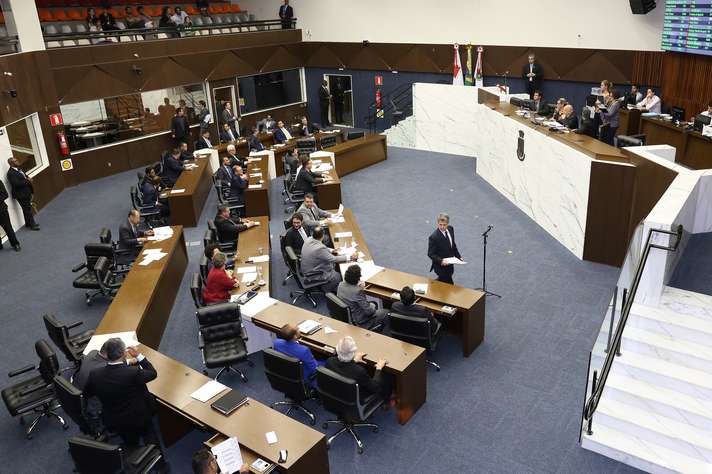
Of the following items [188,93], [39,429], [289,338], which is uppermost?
[188,93]

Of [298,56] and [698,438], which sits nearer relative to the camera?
[698,438]

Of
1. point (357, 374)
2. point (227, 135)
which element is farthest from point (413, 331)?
point (227, 135)

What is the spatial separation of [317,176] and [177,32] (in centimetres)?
925

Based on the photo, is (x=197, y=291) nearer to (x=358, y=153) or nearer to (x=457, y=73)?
(x=358, y=153)

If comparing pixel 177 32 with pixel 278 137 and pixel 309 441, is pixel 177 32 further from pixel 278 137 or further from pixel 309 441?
pixel 309 441

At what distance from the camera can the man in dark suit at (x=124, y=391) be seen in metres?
5.70

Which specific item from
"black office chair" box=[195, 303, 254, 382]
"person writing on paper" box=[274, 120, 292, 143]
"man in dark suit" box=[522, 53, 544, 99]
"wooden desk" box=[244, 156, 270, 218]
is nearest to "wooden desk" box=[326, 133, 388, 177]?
"person writing on paper" box=[274, 120, 292, 143]

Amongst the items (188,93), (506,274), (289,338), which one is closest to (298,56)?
(188,93)

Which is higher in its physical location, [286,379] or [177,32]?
[177,32]

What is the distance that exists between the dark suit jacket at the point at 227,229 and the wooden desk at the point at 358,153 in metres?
6.00

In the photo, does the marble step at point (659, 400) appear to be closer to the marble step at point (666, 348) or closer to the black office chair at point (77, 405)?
the marble step at point (666, 348)

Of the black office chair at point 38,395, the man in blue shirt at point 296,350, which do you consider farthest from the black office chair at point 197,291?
the man in blue shirt at point 296,350

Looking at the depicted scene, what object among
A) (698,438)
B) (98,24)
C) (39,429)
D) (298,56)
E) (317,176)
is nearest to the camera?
(698,438)

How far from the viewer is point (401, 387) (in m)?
6.37
